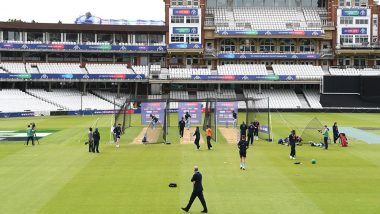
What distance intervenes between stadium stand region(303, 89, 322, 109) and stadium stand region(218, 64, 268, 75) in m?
7.66

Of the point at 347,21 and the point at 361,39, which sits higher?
the point at 347,21

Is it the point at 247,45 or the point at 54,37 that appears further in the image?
the point at 247,45

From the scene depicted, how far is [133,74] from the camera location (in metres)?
80.6

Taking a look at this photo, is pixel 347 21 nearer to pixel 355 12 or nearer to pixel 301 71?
pixel 355 12

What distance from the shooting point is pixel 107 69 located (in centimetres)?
8312

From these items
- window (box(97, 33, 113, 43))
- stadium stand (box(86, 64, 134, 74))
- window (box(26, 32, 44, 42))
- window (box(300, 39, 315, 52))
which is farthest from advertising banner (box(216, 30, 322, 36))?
window (box(26, 32, 44, 42))

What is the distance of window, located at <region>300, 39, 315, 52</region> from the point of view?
87.2m

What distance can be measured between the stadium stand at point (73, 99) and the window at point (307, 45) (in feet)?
116

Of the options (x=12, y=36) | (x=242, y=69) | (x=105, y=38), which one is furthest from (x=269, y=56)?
(x=12, y=36)

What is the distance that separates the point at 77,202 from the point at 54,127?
3282cm

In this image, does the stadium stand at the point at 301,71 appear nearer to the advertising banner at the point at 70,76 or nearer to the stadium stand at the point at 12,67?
the advertising banner at the point at 70,76

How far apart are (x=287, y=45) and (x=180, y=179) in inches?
2741

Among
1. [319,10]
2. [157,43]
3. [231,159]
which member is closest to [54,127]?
[231,159]

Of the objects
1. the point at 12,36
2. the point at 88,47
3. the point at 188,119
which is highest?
the point at 12,36
